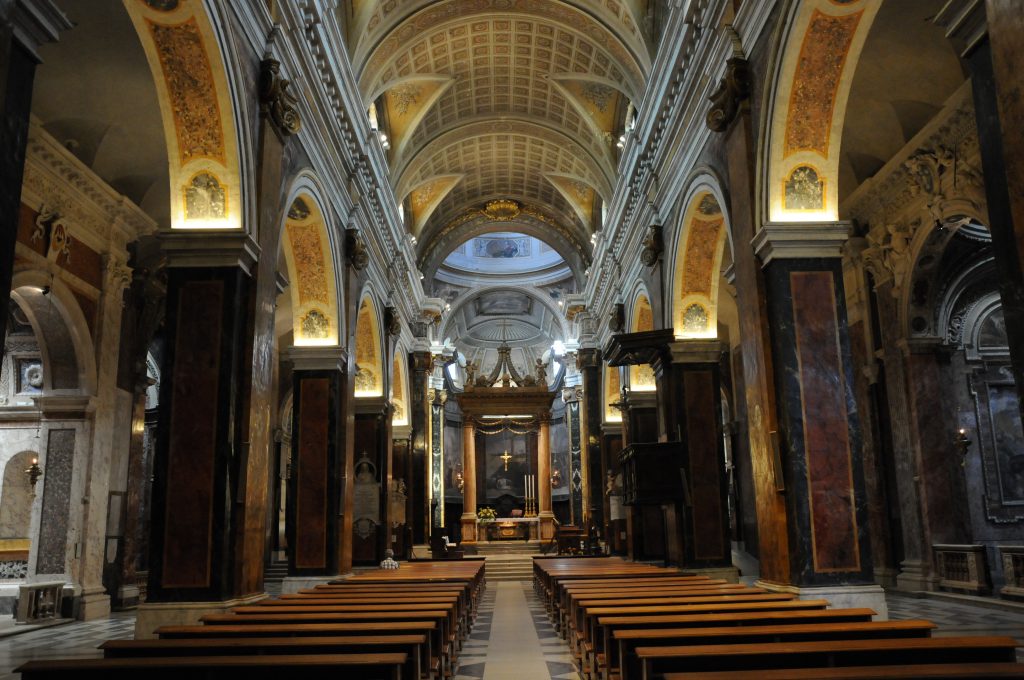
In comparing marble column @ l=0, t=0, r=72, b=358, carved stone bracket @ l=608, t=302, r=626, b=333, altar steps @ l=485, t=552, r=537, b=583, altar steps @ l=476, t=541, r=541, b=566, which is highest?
carved stone bracket @ l=608, t=302, r=626, b=333

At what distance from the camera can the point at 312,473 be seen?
11742 mm

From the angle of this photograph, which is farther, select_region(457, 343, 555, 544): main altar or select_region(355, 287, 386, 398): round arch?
select_region(457, 343, 555, 544): main altar

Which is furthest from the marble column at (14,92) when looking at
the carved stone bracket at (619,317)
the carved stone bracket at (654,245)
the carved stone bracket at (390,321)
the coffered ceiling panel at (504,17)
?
the carved stone bracket at (619,317)

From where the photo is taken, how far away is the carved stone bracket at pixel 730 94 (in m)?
8.48

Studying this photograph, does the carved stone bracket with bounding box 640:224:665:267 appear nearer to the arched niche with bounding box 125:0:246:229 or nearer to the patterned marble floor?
the patterned marble floor

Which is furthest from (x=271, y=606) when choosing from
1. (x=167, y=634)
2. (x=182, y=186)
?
(x=182, y=186)

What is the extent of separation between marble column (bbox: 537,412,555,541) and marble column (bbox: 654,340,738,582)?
13.6 m

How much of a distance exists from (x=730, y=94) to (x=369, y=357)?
9.37 m

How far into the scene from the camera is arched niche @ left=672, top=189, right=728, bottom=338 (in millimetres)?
11547

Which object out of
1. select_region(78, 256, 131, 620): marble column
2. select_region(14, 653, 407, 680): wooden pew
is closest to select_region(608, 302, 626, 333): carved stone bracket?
select_region(78, 256, 131, 620): marble column

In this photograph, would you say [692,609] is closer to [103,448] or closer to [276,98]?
[276,98]

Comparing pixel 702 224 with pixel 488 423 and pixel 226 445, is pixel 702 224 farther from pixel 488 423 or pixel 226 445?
pixel 488 423

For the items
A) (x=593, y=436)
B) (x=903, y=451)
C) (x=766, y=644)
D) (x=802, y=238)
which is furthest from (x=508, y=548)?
(x=766, y=644)

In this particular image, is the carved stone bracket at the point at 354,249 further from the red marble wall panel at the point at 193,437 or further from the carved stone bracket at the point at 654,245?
the red marble wall panel at the point at 193,437
